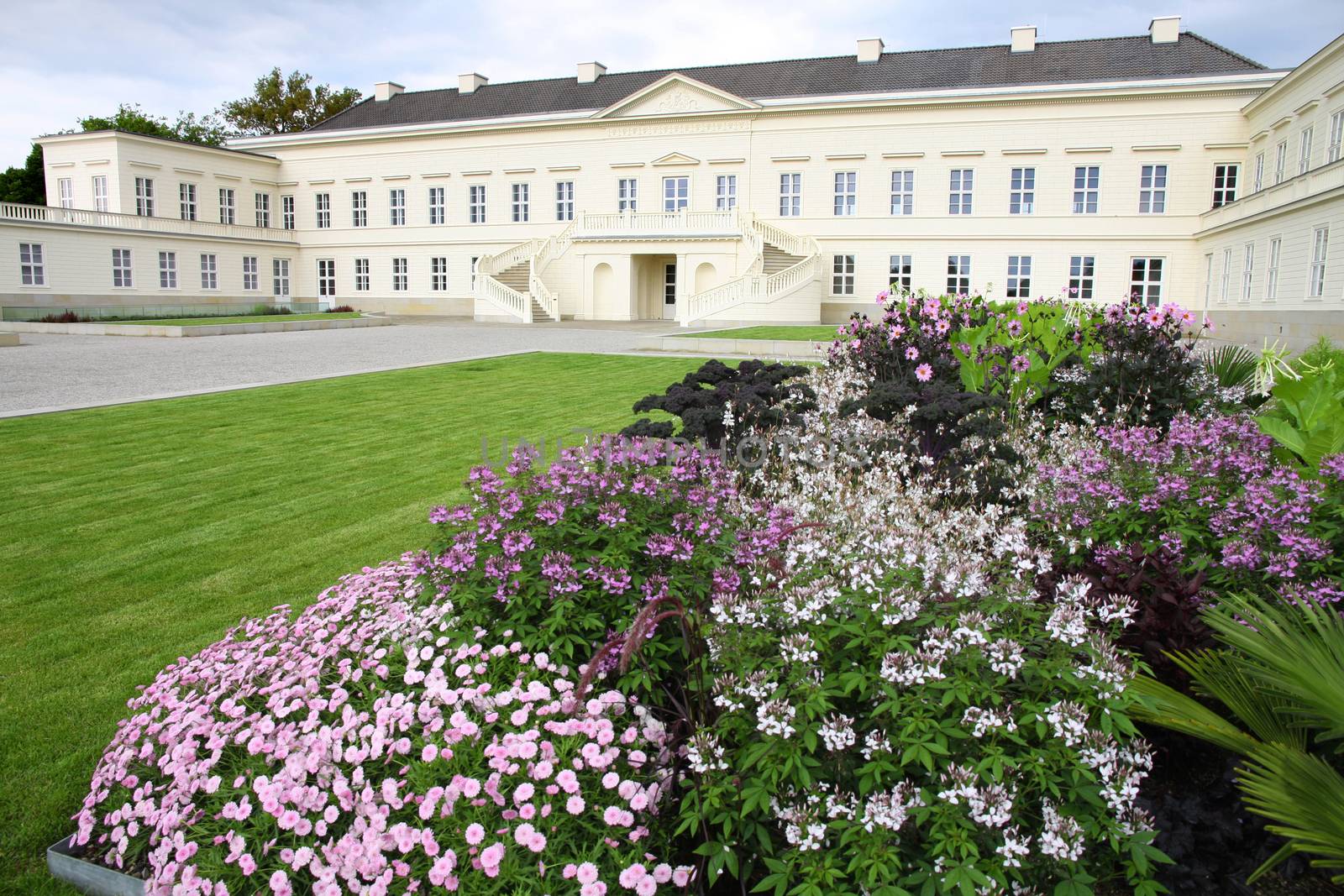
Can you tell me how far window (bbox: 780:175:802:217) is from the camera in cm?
4200

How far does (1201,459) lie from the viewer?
4699 millimetres

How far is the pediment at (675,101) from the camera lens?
41.9 m

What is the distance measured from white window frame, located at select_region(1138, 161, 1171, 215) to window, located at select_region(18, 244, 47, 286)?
45.2 meters

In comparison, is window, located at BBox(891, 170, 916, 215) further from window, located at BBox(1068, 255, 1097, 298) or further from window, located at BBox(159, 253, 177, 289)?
window, located at BBox(159, 253, 177, 289)

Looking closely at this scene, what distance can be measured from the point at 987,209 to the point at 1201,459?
3803 cm

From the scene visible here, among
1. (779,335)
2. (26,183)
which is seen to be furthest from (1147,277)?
(26,183)

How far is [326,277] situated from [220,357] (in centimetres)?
3320

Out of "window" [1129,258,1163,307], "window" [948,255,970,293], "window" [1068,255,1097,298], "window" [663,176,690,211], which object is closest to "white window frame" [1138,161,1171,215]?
"window" [1129,258,1163,307]

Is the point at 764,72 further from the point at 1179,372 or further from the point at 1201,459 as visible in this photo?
the point at 1201,459

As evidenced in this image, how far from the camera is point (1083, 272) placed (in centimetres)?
3906

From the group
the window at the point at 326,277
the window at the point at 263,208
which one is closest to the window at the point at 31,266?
the window at the point at 263,208

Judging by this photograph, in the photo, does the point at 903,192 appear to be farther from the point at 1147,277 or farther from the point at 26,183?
the point at 26,183

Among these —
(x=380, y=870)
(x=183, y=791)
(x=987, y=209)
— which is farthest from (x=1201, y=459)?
(x=987, y=209)

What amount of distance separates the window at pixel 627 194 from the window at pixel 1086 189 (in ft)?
63.2
